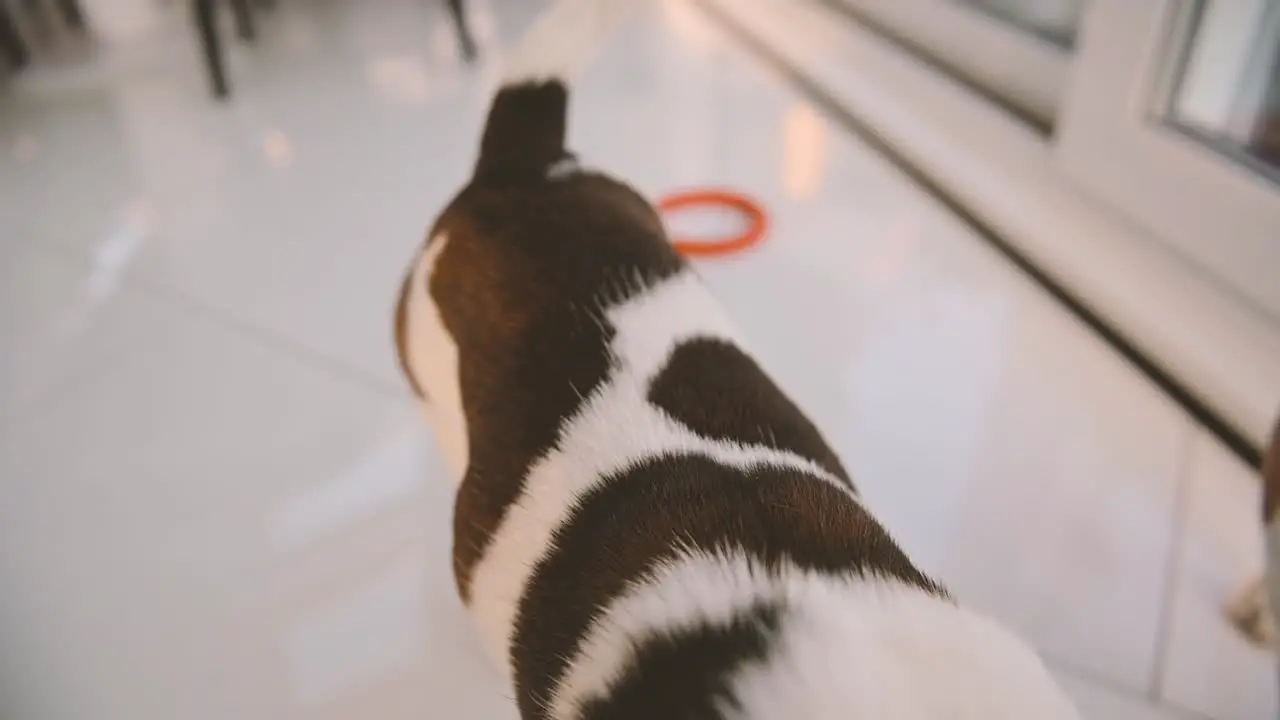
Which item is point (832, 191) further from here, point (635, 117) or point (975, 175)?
point (635, 117)

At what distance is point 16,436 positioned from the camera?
45.5 inches

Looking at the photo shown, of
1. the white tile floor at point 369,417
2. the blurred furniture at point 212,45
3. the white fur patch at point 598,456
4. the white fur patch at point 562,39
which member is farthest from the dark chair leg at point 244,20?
the white fur patch at point 598,456

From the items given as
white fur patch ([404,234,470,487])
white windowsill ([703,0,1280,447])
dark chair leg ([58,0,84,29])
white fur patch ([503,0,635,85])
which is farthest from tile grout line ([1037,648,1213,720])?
dark chair leg ([58,0,84,29])

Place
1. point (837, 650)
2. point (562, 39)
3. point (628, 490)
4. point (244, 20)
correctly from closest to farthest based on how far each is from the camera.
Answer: point (837, 650), point (628, 490), point (562, 39), point (244, 20)

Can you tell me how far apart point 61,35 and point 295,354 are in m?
1.37

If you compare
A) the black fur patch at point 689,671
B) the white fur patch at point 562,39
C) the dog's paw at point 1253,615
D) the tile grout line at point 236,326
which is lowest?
the tile grout line at point 236,326

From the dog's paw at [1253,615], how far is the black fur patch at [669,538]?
0.56 metres

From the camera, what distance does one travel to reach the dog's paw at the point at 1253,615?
0.89 metres

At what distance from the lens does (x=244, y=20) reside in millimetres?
2061

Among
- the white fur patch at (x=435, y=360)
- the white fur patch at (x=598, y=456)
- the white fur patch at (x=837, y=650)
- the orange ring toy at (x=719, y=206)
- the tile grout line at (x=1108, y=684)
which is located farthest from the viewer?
the orange ring toy at (x=719, y=206)

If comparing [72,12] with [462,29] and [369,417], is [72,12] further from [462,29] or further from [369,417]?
[369,417]

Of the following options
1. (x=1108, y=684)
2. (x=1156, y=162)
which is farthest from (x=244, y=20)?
(x=1108, y=684)

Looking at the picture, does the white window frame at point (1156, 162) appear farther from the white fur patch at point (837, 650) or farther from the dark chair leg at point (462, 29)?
the dark chair leg at point (462, 29)

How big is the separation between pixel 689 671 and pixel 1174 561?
29.4 inches
